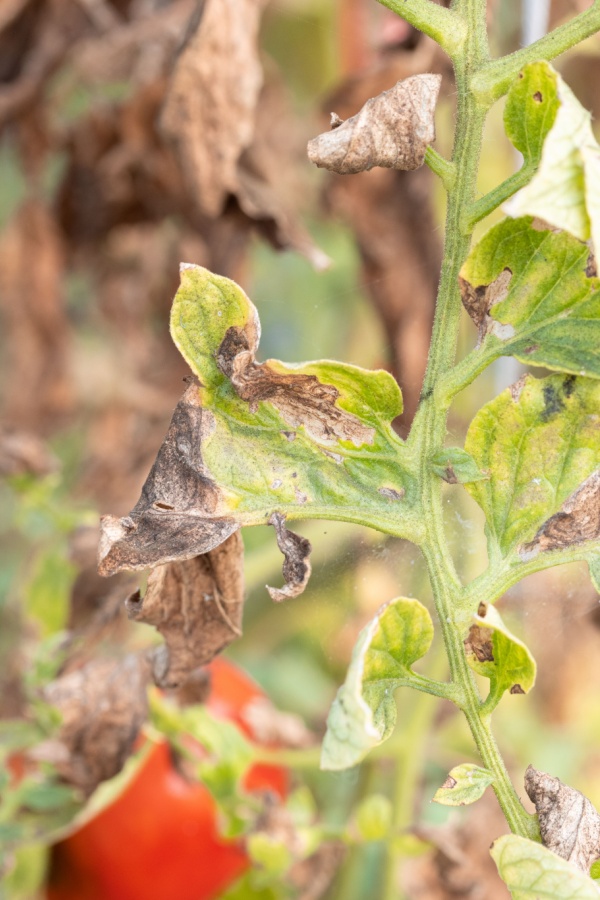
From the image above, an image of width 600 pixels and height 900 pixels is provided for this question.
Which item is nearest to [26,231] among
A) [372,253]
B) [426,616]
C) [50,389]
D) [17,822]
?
[50,389]

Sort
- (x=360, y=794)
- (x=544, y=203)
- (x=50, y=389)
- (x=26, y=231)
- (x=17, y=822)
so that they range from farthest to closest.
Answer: (x=50, y=389) < (x=26, y=231) < (x=360, y=794) < (x=17, y=822) < (x=544, y=203)

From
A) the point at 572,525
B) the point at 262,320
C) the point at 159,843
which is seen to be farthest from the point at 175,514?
the point at 262,320

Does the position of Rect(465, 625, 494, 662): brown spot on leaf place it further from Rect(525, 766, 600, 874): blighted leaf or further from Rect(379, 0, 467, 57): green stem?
Rect(379, 0, 467, 57): green stem

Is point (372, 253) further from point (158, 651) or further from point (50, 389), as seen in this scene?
point (158, 651)

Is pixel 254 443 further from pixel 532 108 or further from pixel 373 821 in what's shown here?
pixel 373 821

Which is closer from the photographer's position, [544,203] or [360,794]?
[544,203]

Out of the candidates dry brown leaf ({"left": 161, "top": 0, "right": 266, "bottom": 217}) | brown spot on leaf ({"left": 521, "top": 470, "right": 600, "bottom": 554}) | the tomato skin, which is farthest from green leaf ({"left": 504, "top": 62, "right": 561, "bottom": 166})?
the tomato skin
